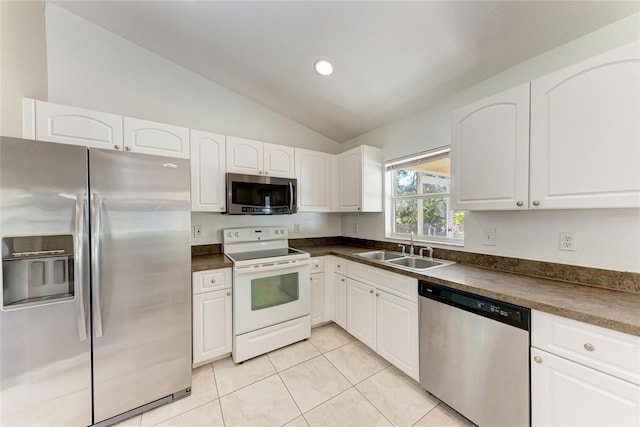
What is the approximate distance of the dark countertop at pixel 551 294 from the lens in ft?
3.21

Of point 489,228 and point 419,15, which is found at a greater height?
point 419,15

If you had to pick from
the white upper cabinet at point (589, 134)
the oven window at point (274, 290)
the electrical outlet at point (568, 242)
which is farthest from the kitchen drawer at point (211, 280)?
the electrical outlet at point (568, 242)

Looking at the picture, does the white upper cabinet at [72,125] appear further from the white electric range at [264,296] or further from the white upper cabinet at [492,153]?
the white upper cabinet at [492,153]

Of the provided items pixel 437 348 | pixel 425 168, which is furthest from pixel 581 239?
pixel 425 168

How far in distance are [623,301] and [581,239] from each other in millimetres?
409

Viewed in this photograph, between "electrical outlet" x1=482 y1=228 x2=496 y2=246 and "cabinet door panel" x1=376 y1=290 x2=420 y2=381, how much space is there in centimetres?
78

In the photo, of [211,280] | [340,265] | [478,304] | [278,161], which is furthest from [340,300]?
[278,161]

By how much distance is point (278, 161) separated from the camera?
260 cm

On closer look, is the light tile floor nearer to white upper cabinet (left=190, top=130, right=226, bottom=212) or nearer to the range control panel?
the range control panel

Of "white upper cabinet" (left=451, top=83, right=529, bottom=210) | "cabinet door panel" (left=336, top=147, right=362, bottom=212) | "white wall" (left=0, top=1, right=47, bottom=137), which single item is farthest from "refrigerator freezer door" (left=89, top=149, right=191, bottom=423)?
"white upper cabinet" (left=451, top=83, right=529, bottom=210)

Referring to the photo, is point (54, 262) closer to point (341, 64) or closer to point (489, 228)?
point (341, 64)

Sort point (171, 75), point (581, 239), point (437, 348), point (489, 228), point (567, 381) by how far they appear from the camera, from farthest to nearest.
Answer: point (171, 75)
point (489, 228)
point (437, 348)
point (581, 239)
point (567, 381)

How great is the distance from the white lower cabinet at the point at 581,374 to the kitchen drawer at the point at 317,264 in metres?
1.79

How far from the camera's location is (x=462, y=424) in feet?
4.77
